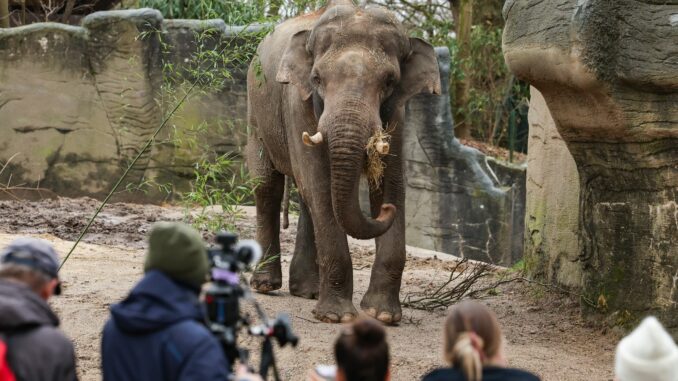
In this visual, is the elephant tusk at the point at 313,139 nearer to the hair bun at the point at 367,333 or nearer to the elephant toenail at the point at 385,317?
the elephant toenail at the point at 385,317

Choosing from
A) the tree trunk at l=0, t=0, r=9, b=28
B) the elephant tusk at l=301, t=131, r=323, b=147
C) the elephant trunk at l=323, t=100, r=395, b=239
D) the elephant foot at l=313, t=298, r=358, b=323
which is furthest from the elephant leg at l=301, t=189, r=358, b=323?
the tree trunk at l=0, t=0, r=9, b=28

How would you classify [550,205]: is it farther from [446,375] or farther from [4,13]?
[4,13]

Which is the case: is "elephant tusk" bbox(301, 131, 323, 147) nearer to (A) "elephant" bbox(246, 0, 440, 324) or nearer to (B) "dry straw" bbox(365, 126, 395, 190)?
(A) "elephant" bbox(246, 0, 440, 324)

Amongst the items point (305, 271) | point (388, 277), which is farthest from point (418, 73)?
point (305, 271)

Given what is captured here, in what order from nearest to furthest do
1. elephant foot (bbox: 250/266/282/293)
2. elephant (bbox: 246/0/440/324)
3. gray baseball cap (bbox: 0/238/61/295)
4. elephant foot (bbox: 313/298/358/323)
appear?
gray baseball cap (bbox: 0/238/61/295), elephant (bbox: 246/0/440/324), elephant foot (bbox: 313/298/358/323), elephant foot (bbox: 250/266/282/293)

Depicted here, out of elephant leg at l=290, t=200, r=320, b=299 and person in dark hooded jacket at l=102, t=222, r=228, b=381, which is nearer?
person in dark hooded jacket at l=102, t=222, r=228, b=381

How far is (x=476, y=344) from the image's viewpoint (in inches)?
135

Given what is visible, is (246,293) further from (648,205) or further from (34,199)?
(34,199)

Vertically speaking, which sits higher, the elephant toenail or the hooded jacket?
the hooded jacket

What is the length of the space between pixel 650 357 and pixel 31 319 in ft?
5.96

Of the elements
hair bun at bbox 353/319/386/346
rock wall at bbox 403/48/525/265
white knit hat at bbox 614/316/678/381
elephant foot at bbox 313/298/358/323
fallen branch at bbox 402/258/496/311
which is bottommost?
rock wall at bbox 403/48/525/265

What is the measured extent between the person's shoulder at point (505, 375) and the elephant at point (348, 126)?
3.75m

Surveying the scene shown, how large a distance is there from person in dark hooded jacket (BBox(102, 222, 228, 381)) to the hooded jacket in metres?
0.14

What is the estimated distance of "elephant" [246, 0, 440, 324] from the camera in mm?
7293
